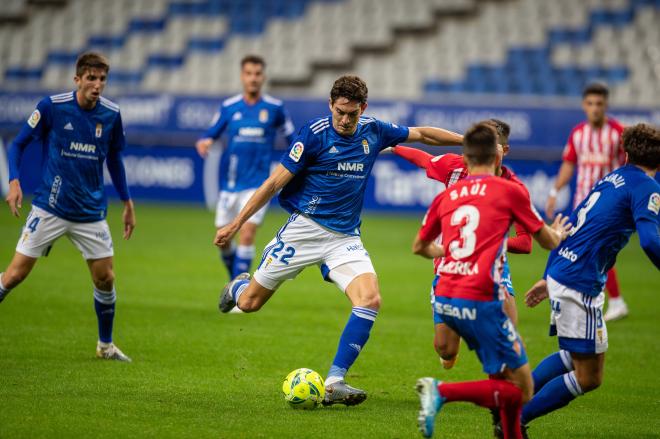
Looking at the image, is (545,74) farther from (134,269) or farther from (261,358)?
(261,358)

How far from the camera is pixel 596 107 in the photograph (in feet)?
38.9

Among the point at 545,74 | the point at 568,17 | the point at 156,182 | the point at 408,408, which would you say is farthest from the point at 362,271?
the point at 568,17

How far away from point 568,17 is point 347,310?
16.5 m

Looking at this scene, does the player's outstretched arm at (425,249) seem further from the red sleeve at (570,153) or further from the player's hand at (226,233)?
the red sleeve at (570,153)

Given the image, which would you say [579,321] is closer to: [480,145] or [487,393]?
[487,393]

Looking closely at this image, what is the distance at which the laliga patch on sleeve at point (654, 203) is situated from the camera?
19.7 feet

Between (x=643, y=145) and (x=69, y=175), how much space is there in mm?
4592

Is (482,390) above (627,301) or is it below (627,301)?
above

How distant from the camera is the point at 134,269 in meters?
14.2

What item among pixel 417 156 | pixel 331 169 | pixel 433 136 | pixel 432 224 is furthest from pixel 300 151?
pixel 432 224

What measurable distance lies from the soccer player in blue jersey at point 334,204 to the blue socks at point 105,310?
54.5 inches

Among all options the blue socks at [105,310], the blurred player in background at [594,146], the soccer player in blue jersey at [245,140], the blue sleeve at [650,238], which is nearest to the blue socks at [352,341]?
the blue sleeve at [650,238]

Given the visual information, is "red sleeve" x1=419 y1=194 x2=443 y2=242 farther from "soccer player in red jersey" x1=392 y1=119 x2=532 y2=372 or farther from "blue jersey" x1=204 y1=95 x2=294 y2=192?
"blue jersey" x1=204 y1=95 x2=294 y2=192

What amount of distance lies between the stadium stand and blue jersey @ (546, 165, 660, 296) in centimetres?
1755
